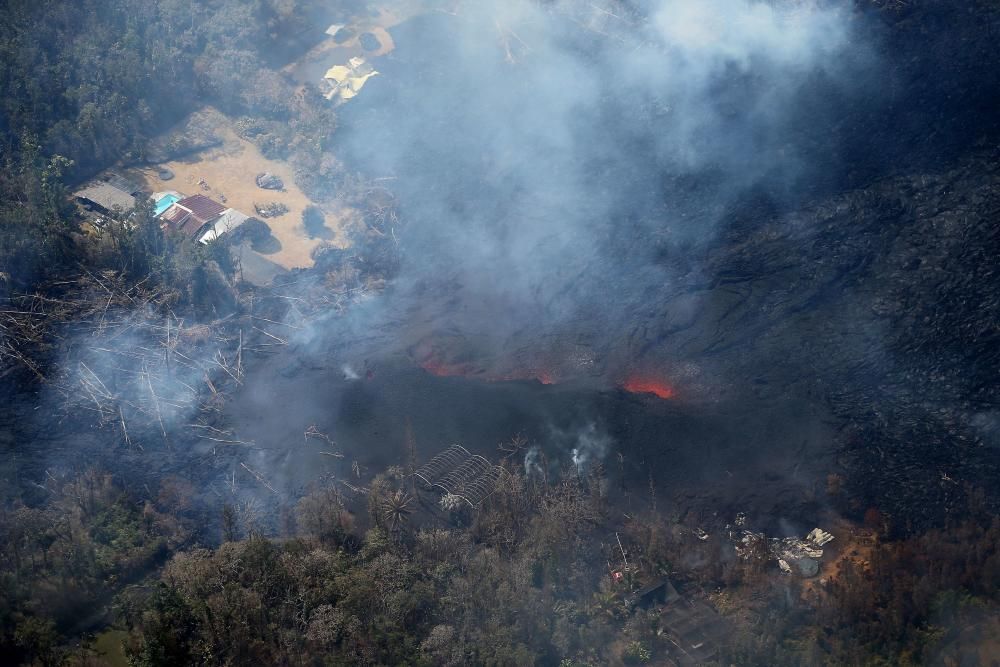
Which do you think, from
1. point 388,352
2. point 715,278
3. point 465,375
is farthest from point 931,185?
point 388,352

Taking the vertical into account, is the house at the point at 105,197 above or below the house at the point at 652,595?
above

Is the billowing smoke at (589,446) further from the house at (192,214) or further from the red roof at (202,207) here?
the red roof at (202,207)

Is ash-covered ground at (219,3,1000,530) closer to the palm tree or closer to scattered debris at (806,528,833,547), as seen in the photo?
scattered debris at (806,528,833,547)

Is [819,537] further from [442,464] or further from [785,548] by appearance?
[442,464]

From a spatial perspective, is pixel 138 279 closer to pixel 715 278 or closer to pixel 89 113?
pixel 89 113

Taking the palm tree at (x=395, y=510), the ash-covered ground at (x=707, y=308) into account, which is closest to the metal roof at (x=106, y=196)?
the ash-covered ground at (x=707, y=308)

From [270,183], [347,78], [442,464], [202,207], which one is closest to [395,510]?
[442,464]
